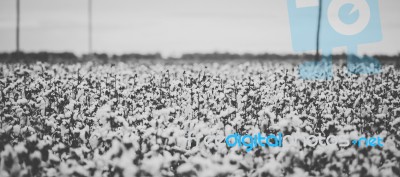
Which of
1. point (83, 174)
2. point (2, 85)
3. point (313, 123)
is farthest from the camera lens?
point (2, 85)

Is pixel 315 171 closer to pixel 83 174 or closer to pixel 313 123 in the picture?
pixel 313 123

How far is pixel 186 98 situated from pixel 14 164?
5.18m

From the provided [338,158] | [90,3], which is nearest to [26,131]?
[338,158]

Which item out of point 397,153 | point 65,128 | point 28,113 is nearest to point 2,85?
point 28,113

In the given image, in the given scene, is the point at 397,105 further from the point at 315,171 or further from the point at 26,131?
the point at 26,131

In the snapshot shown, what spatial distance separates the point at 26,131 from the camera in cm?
564

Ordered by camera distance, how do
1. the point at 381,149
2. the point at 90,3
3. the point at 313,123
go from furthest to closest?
the point at 90,3, the point at 313,123, the point at 381,149

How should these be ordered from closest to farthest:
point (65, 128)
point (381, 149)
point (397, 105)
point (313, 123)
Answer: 1. point (381, 149)
2. point (65, 128)
3. point (313, 123)
4. point (397, 105)

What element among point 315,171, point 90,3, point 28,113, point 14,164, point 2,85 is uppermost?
point 90,3

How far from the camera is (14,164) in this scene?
3988 millimetres

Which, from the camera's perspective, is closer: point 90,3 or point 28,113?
point 28,113

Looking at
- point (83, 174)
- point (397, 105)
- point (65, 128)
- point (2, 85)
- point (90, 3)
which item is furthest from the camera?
point (90, 3)

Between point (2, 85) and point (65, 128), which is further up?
point (2, 85)

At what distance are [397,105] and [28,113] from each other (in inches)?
304
